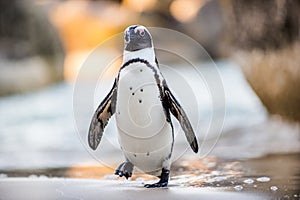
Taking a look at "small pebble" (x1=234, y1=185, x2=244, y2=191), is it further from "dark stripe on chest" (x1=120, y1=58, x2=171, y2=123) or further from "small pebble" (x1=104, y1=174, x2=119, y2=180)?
"small pebble" (x1=104, y1=174, x2=119, y2=180)

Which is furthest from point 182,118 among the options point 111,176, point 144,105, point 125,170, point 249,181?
point 111,176

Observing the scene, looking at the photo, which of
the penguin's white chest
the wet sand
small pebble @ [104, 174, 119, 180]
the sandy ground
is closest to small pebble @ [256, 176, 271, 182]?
the wet sand

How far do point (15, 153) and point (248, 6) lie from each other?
1932mm

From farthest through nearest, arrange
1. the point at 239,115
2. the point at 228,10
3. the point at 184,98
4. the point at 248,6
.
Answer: the point at 239,115 → the point at 228,10 → the point at 248,6 → the point at 184,98

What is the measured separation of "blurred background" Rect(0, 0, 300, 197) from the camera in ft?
13.5

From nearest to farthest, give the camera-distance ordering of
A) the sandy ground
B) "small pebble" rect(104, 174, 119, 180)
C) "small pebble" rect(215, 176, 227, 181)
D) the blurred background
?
the sandy ground
"small pebble" rect(215, 176, 227, 181)
"small pebble" rect(104, 174, 119, 180)
the blurred background

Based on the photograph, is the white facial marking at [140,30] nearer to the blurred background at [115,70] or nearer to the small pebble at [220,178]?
the small pebble at [220,178]

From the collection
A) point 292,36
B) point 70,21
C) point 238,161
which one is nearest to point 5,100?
point 70,21

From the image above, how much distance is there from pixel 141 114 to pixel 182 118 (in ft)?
0.42

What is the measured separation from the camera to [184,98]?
265 centimetres

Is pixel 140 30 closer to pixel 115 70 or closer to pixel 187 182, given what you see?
pixel 187 182

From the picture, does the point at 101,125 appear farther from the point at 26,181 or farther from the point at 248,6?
the point at 248,6

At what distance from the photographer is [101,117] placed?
80.0 inches

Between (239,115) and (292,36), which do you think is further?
(239,115)
